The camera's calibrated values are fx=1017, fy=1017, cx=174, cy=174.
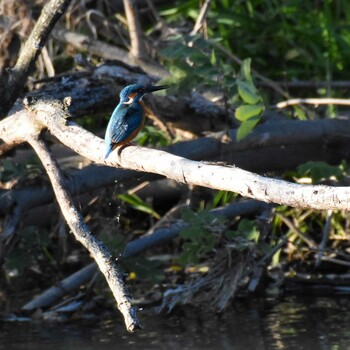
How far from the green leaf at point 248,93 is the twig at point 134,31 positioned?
125 centimetres

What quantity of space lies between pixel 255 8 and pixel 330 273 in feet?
7.41

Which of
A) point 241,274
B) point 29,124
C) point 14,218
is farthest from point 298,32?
point 29,124

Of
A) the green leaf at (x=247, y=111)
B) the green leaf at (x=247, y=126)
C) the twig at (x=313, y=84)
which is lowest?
the twig at (x=313, y=84)

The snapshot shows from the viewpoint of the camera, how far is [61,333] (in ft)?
15.1

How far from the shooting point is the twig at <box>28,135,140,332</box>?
273 cm

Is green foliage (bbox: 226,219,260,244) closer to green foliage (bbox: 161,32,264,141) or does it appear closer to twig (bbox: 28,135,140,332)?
green foliage (bbox: 161,32,264,141)

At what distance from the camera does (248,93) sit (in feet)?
15.4

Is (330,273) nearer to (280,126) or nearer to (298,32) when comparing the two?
(280,126)

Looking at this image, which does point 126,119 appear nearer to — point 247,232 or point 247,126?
point 247,126

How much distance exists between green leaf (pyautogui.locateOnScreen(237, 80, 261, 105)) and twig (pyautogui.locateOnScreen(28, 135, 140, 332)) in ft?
4.39

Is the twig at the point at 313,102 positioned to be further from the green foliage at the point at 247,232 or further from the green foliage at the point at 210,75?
the green foliage at the point at 247,232

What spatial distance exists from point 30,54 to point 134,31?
1.68m

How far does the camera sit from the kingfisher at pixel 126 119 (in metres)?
3.49

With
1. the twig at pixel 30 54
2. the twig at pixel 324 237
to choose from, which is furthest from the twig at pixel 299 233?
the twig at pixel 30 54
